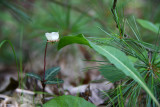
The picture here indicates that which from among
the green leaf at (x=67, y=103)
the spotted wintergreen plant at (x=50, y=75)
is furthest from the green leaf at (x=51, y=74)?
the green leaf at (x=67, y=103)

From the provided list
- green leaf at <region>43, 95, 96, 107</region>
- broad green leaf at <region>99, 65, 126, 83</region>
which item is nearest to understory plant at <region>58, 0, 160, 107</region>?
broad green leaf at <region>99, 65, 126, 83</region>

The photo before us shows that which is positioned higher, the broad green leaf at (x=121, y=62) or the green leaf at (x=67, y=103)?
the broad green leaf at (x=121, y=62)

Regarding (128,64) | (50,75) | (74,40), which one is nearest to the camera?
(128,64)

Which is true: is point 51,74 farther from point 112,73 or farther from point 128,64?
point 128,64

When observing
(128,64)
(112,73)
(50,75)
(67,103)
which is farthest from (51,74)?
(128,64)

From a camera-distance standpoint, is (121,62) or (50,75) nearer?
(121,62)

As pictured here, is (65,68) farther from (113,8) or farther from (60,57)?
(113,8)

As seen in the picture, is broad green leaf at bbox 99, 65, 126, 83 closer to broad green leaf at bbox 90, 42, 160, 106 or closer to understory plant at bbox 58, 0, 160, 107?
understory plant at bbox 58, 0, 160, 107

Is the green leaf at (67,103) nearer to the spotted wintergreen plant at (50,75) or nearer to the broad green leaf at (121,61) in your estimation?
the spotted wintergreen plant at (50,75)

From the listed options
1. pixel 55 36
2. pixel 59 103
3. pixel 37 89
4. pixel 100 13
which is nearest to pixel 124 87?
pixel 59 103

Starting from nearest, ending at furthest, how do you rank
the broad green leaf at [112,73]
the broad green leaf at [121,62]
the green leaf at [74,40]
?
the broad green leaf at [121,62] < the green leaf at [74,40] < the broad green leaf at [112,73]

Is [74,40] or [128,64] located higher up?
[74,40]
